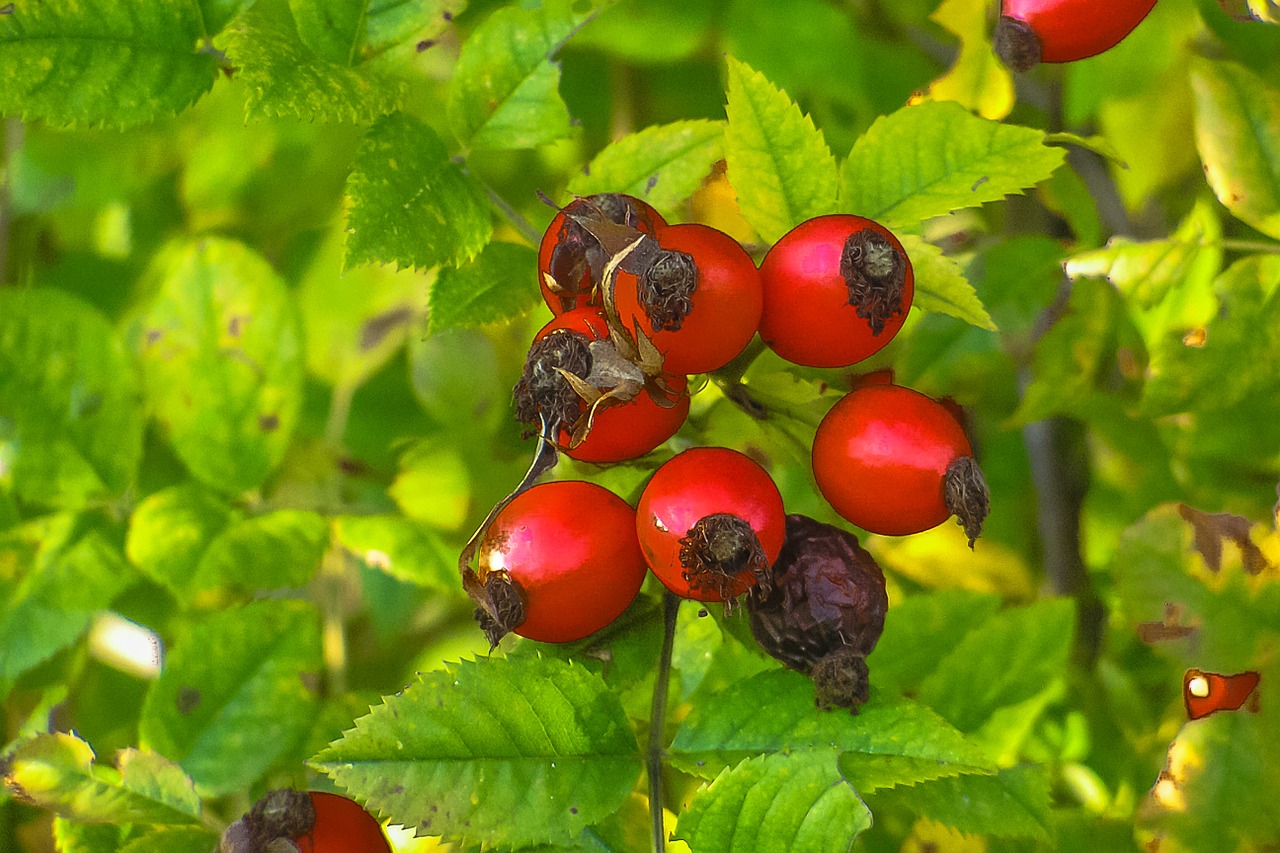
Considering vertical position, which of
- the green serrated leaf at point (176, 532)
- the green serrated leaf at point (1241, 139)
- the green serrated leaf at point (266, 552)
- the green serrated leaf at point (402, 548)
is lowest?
the green serrated leaf at point (402, 548)


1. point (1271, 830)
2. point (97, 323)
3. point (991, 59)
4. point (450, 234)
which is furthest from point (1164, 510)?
point (97, 323)

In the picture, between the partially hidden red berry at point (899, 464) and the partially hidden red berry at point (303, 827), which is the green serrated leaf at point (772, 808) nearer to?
the partially hidden red berry at point (899, 464)

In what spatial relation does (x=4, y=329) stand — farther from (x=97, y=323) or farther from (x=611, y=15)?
(x=611, y=15)

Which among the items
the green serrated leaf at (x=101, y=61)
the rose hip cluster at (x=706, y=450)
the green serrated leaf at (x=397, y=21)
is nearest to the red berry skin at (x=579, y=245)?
the rose hip cluster at (x=706, y=450)

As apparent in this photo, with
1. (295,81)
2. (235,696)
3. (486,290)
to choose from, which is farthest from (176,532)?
(295,81)

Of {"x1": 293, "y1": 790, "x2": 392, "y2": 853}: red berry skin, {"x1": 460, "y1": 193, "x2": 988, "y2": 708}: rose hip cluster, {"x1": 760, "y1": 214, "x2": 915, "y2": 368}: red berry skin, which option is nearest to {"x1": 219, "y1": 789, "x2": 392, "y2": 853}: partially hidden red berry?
{"x1": 293, "y1": 790, "x2": 392, "y2": 853}: red berry skin

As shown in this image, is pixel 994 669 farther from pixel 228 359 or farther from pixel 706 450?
pixel 228 359

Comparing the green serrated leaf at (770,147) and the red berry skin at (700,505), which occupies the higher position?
the green serrated leaf at (770,147)
